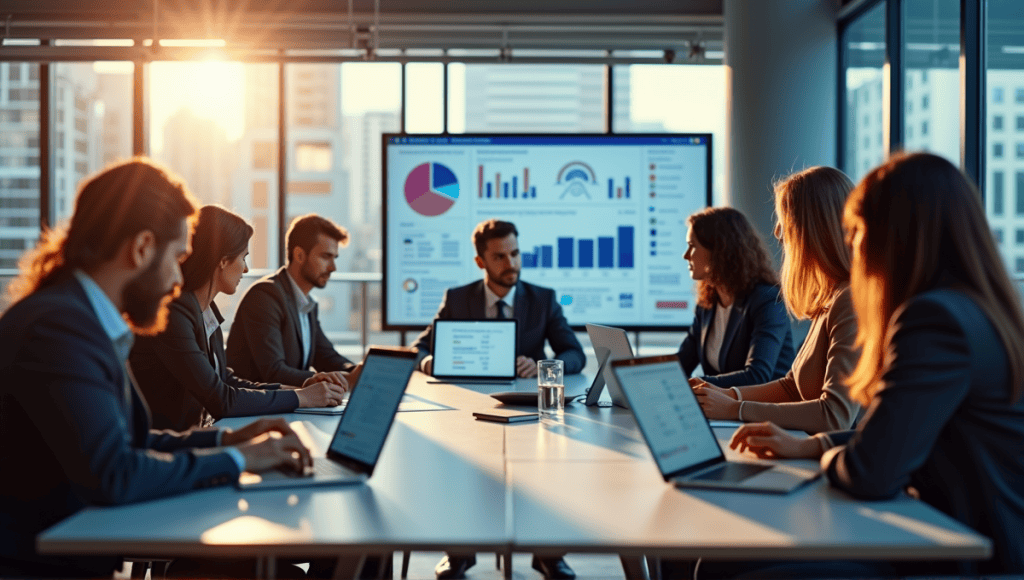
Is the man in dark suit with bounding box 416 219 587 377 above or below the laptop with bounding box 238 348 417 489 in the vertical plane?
above

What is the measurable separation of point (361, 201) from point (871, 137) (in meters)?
3.21

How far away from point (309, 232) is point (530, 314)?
45.7 inches

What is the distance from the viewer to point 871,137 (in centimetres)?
469

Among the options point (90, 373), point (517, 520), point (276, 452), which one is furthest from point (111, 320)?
point (517, 520)

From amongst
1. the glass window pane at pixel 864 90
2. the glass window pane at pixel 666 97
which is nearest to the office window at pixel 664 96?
the glass window pane at pixel 666 97

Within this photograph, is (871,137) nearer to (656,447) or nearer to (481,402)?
(481,402)

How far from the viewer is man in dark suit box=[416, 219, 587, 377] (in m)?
4.31

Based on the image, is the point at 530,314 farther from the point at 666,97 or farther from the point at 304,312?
the point at 666,97

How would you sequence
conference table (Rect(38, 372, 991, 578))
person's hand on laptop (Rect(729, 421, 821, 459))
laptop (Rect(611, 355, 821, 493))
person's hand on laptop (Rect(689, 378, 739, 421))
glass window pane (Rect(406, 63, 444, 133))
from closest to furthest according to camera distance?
conference table (Rect(38, 372, 991, 578)) < laptop (Rect(611, 355, 821, 493)) < person's hand on laptop (Rect(729, 421, 821, 459)) < person's hand on laptop (Rect(689, 378, 739, 421)) < glass window pane (Rect(406, 63, 444, 133))

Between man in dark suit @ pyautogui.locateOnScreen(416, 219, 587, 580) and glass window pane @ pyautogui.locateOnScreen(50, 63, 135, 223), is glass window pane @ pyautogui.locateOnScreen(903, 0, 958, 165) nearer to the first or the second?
man in dark suit @ pyautogui.locateOnScreen(416, 219, 587, 580)

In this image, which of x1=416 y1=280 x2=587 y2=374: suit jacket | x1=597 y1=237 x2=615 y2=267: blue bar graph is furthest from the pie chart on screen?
x1=416 y1=280 x2=587 y2=374: suit jacket

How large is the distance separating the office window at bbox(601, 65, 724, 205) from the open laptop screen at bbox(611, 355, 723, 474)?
4129 millimetres

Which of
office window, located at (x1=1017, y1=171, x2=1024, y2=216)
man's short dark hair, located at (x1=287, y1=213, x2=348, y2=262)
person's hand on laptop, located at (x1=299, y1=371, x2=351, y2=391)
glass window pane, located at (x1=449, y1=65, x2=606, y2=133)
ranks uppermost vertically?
glass window pane, located at (x1=449, y1=65, x2=606, y2=133)

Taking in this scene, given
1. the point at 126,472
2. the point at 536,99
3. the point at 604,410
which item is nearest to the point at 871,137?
the point at 536,99
